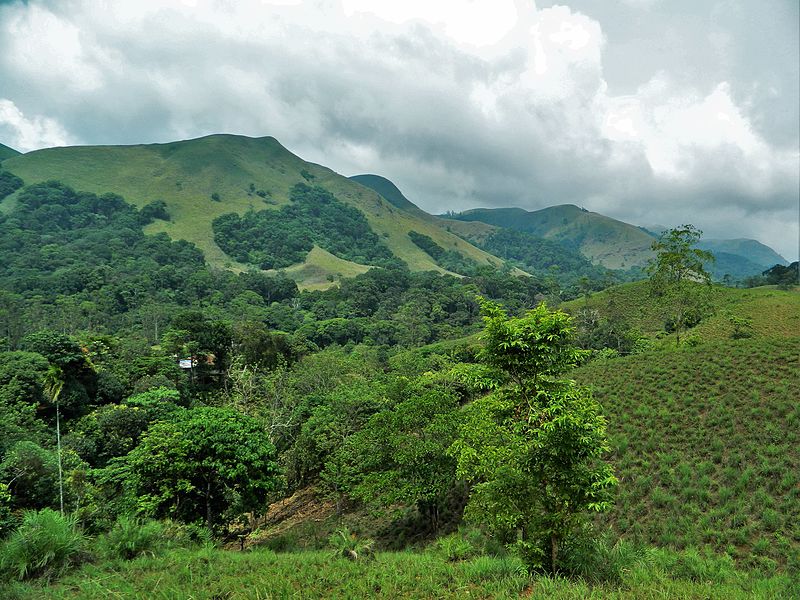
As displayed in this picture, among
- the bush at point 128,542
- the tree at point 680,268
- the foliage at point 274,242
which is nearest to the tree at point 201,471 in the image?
the bush at point 128,542

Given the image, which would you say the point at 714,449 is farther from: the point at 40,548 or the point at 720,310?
the point at 720,310

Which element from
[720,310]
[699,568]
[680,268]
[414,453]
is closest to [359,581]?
[699,568]

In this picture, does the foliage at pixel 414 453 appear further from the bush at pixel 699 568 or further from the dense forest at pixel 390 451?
the bush at pixel 699 568

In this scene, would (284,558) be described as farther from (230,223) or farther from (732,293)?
(230,223)

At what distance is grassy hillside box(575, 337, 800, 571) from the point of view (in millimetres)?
11422

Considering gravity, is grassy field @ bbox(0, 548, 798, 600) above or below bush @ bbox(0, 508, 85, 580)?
below

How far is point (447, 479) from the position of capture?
15617 mm

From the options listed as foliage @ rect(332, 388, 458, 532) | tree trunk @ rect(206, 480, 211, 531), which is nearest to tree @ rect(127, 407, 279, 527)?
tree trunk @ rect(206, 480, 211, 531)

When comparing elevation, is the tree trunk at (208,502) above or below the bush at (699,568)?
below

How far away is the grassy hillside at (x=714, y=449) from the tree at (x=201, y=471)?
12.6 meters

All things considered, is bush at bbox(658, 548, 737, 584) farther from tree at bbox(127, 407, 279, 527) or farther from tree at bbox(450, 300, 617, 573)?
tree at bbox(127, 407, 279, 527)

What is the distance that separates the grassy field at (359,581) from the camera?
22.5 feet

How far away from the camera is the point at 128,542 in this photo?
29.0ft

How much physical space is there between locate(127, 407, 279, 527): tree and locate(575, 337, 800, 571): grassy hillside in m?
12.6
